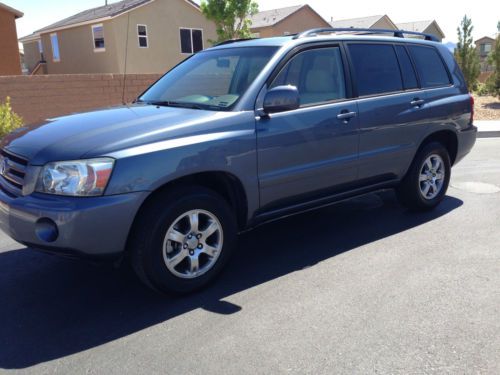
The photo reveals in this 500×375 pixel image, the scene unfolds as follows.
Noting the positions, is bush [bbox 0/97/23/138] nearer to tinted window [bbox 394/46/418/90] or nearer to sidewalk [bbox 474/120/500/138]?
tinted window [bbox 394/46/418/90]

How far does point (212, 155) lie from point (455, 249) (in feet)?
8.08

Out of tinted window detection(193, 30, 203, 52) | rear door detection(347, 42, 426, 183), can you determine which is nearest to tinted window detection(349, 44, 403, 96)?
rear door detection(347, 42, 426, 183)

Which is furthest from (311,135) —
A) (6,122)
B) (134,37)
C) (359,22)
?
(359,22)

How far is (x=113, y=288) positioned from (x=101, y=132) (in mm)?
1249

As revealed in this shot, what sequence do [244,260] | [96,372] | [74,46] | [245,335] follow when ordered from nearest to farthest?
1. [96,372]
2. [245,335]
3. [244,260]
4. [74,46]

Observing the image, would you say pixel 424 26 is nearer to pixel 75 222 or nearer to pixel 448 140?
pixel 448 140

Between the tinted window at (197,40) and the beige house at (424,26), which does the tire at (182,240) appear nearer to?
the tinted window at (197,40)

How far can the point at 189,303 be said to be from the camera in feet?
11.7

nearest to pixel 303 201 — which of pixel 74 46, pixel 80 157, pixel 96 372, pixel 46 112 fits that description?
pixel 80 157

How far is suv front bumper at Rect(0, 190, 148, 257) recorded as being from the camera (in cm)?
306

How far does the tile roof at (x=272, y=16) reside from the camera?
109 feet

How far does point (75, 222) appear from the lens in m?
3.05

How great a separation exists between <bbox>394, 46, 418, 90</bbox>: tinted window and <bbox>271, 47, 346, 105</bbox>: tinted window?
96cm

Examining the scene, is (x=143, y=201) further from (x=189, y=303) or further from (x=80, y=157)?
(x=189, y=303)
